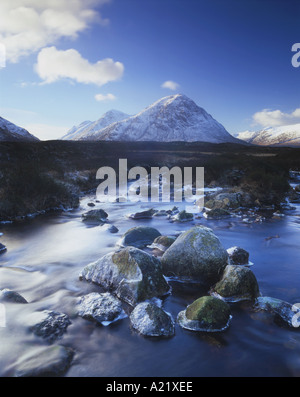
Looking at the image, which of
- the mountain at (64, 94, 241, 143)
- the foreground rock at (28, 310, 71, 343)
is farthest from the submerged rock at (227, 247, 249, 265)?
the mountain at (64, 94, 241, 143)

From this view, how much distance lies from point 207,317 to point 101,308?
2085 millimetres

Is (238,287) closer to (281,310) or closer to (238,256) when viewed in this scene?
(281,310)

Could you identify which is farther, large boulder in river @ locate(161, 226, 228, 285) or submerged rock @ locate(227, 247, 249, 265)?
submerged rock @ locate(227, 247, 249, 265)

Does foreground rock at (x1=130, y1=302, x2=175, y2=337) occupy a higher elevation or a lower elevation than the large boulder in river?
lower

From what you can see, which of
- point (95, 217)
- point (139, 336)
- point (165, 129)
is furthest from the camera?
point (165, 129)

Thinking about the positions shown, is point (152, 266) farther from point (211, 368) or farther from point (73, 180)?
point (73, 180)

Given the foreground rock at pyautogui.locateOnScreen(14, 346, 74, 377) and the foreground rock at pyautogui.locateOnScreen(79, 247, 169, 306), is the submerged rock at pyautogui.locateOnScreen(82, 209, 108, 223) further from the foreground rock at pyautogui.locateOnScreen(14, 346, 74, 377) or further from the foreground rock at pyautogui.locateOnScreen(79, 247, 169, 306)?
the foreground rock at pyautogui.locateOnScreen(14, 346, 74, 377)

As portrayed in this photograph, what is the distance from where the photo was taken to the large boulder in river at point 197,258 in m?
6.41

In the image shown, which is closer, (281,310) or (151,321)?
(151,321)

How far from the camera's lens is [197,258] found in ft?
21.3

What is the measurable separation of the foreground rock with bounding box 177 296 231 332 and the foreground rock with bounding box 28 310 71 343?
7.27 ft

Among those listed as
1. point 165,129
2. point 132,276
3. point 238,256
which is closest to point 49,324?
point 132,276

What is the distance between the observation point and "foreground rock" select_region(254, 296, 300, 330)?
16.1 ft

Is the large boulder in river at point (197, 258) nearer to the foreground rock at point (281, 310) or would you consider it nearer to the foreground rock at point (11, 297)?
the foreground rock at point (281, 310)
